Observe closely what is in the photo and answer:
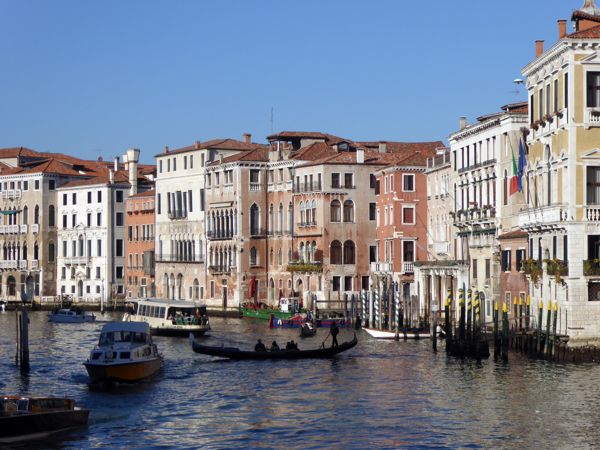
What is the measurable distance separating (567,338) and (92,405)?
43.8 ft

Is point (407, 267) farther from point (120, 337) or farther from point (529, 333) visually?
point (120, 337)

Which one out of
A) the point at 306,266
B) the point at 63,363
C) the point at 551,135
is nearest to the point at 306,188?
the point at 306,266

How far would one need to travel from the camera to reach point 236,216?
79125 mm

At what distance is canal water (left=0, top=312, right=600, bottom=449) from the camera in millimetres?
28562

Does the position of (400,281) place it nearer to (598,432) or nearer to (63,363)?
(63,363)

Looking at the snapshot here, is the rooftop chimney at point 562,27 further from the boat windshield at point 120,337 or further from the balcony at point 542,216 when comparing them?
the boat windshield at point 120,337

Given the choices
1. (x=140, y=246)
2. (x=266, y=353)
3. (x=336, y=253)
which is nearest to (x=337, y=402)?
(x=266, y=353)

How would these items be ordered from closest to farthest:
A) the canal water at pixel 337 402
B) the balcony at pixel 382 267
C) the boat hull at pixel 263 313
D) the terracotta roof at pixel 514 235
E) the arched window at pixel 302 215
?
the canal water at pixel 337 402 → the terracotta roof at pixel 514 235 → the balcony at pixel 382 267 → the boat hull at pixel 263 313 → the arched window at pixel 302 215

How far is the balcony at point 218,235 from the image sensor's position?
262 ft

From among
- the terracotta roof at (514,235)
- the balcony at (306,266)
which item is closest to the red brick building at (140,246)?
the balcony at (306,266)

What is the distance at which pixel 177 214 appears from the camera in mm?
86938

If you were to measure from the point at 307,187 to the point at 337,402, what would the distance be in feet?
135

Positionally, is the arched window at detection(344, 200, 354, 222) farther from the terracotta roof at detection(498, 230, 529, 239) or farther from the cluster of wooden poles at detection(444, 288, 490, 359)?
the cluster of wooden poles at detection(444, 288, 490, 359)

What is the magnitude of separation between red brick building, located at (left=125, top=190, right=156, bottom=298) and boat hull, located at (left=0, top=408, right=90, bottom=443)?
198 ft
